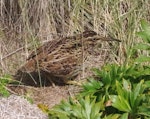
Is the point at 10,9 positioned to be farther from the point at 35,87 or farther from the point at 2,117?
the point at 2,117

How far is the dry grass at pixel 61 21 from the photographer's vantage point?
12.3 ft

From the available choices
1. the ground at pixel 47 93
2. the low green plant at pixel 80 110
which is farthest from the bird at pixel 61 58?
the low green plant at pixel 80 110

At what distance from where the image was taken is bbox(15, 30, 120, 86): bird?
331 centimetres

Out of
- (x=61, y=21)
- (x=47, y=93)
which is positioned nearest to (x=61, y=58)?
(x=47, y=93)

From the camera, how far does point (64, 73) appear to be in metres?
3.39

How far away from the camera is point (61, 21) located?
3859 mm

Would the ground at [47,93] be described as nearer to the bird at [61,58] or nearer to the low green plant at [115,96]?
the bird at [61,58]

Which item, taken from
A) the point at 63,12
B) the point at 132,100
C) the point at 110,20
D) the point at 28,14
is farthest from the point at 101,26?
the point at 132,100

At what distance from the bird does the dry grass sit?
277 mm

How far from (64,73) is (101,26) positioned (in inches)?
28.7

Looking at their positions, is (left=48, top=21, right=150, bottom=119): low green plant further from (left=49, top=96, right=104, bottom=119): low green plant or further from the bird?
the bird

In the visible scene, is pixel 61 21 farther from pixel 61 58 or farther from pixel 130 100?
pixel 130 100

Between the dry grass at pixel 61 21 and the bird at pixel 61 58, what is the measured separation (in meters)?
0.28

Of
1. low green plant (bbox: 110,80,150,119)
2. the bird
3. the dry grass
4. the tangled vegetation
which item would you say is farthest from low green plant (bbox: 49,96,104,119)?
the dry grass
